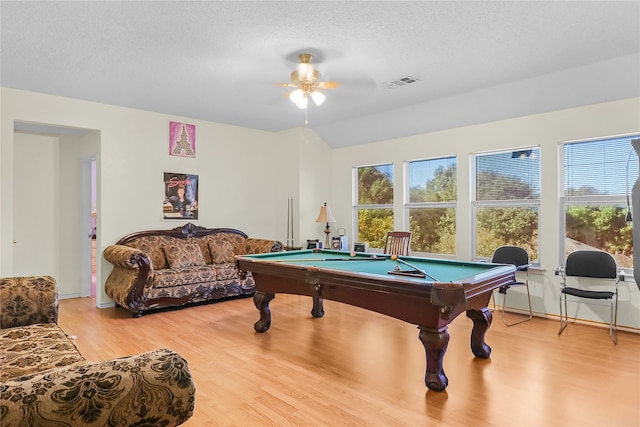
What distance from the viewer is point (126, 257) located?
4637 mm

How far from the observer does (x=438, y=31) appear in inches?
125

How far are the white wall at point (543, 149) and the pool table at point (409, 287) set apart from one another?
184 centimetres

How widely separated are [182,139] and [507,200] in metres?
4.74

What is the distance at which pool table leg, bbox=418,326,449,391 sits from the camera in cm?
273

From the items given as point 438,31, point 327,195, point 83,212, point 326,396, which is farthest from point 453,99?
point 83,212

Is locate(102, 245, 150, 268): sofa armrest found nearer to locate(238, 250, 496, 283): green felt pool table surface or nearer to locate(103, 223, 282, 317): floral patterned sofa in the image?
locate(103, 223, 282, 317): floral patterned sofa

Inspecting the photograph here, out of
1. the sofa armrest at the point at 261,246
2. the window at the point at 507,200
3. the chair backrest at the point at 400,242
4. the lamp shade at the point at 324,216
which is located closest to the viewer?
the window at the point at 507,200

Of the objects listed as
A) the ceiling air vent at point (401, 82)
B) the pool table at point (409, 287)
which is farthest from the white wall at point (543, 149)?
the pool table at point (409, 287)

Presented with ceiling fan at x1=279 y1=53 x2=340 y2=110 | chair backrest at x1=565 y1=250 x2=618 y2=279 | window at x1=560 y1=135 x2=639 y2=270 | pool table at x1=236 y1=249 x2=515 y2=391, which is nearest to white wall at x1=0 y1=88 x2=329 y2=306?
pool table at x1=236 y1=249 x2=515 y2=391

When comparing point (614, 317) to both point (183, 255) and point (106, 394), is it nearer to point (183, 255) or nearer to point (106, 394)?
point (106, 394)

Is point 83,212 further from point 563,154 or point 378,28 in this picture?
point 563,154

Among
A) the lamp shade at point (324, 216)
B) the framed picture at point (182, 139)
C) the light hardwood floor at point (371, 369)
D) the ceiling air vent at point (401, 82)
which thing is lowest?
the light hardwood floor at point (371, 369)

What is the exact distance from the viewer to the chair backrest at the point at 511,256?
15.6 feet

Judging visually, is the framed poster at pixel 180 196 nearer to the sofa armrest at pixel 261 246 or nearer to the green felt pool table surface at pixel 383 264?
the sofa armrest at pixel 261 246
